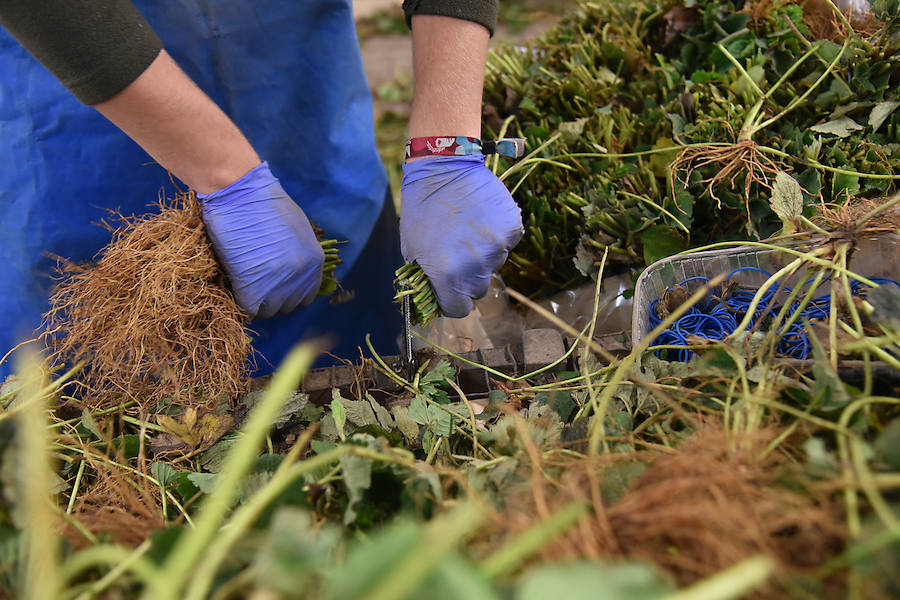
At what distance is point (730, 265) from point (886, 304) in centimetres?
34

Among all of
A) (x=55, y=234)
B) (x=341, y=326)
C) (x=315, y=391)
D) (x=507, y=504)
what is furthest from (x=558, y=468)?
Result: (x=55, y=234)

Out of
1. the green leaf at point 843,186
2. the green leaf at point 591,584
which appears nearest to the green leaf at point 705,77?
the green leaf at point 843,186

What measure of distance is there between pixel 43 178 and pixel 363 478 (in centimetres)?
91

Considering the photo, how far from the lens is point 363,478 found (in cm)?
46

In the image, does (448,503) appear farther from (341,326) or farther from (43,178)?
(43,178)

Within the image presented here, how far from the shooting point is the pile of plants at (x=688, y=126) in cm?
88

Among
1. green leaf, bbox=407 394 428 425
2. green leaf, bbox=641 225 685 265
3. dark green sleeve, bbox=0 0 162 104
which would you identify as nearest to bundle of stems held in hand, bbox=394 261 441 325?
green leaf, bbox=407 394 428 425

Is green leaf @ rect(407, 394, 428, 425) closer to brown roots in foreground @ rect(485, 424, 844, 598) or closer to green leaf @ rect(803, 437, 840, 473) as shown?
brown roots in foreground @ rect(485, 424, 844, 598)

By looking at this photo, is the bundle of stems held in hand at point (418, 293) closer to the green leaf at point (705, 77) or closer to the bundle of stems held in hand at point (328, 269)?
the bundle of stems held in hand at point (328, 269)

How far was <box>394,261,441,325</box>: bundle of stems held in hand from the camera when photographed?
0.91 m

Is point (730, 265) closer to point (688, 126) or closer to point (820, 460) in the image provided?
point (688, 126)

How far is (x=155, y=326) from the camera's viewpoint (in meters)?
0.76

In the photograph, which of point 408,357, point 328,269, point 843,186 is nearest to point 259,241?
point 328,269

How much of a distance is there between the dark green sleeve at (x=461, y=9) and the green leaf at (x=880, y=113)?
0.65 meters
